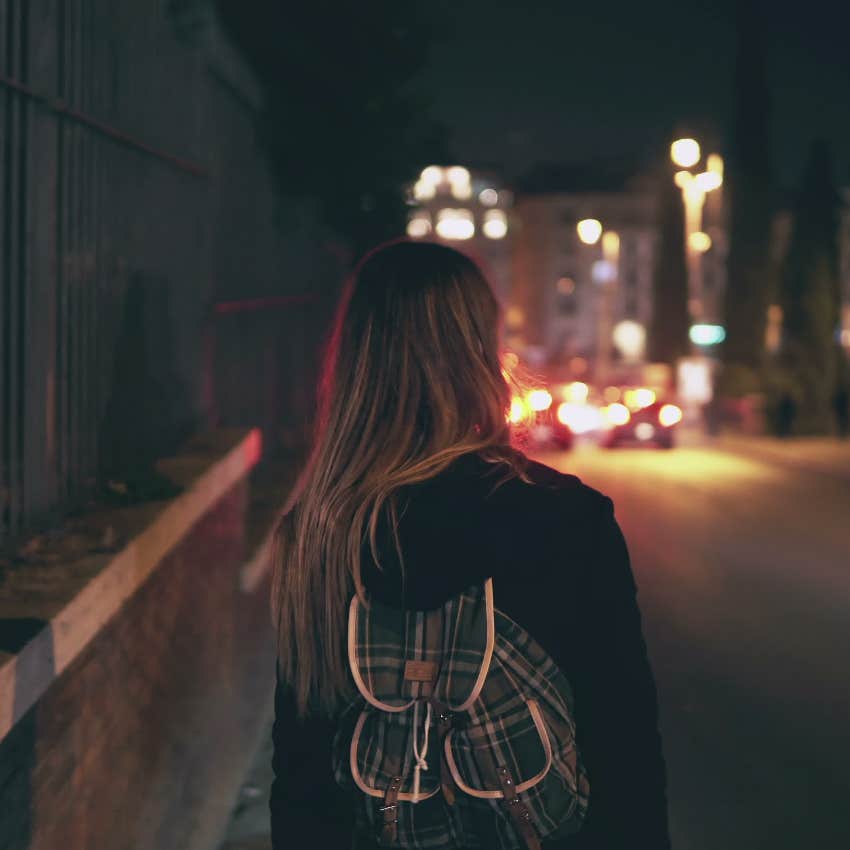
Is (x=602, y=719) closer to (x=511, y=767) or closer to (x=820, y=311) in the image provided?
(x=511, y=767)

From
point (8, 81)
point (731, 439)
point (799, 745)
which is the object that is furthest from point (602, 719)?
point (731, 439)

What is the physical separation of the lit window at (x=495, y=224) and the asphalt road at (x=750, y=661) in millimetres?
123503

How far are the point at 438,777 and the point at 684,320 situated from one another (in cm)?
5789

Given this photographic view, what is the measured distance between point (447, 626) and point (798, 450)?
91.7 ft

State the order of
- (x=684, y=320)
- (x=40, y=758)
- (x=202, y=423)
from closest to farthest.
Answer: (x=40, y=758)
(x=202, y=423)
(x=684, y=320)

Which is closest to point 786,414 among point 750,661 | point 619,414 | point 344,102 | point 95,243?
point 619,414

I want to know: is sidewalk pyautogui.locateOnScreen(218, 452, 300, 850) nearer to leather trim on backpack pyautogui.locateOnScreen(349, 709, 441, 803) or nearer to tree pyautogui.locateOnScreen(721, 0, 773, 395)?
leather trim on backpack pyautogui.locateOnScreen(349, 709, 441, 803)

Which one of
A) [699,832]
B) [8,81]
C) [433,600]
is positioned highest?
[8,81]

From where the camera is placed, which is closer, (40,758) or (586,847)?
(586,847)

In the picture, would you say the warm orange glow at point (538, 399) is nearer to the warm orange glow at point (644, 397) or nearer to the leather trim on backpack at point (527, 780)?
the leather trim on backpack at point (527, 780)

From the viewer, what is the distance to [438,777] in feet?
6.74

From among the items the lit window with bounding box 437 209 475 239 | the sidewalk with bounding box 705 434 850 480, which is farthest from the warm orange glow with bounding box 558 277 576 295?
the sidewalk with bounding box 705 434 850 480

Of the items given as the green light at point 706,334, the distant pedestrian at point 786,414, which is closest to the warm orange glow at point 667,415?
the distant pedestrian at point 786,414

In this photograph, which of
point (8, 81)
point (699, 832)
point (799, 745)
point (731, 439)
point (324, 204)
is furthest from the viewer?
point (731, 439)
